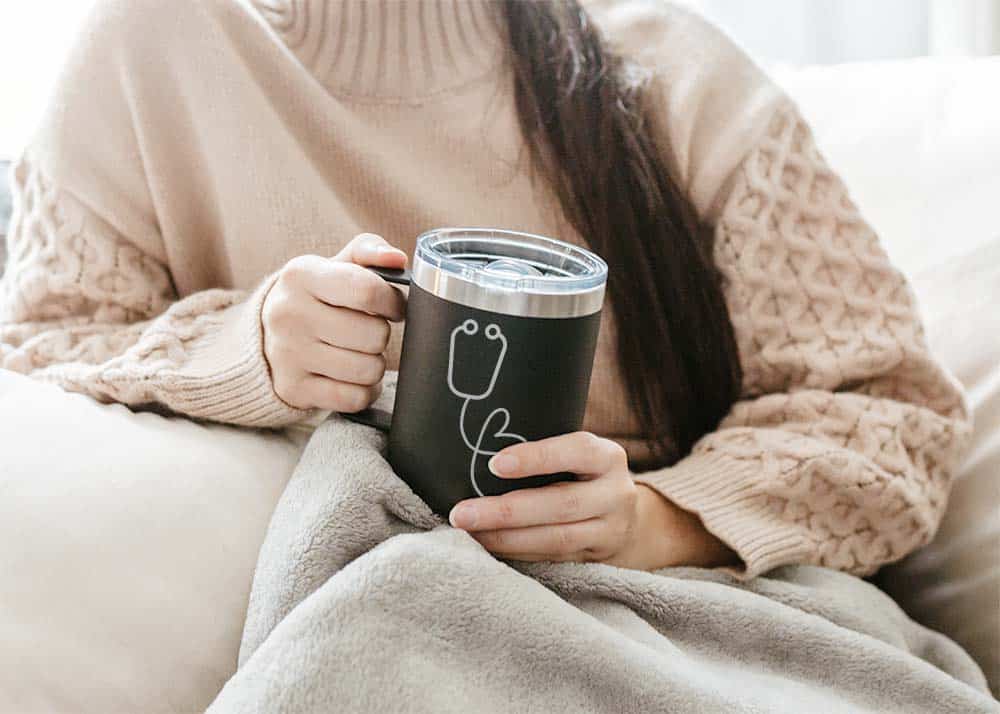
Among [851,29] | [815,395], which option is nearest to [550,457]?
[815,395]

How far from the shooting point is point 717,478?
2.45 feet

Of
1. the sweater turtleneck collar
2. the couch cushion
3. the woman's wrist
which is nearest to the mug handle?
the woman's wrist

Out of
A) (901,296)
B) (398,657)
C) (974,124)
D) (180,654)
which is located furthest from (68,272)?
(974,124)

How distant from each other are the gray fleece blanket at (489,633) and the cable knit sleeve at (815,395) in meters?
0.08

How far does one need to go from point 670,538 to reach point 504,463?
0.26m

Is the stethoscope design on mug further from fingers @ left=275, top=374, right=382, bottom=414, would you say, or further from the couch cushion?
the couch cushion

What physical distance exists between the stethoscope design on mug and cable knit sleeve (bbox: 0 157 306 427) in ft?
0.63

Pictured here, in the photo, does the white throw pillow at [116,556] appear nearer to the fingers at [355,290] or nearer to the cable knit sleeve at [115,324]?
the cable knit sleeve at [115,324]

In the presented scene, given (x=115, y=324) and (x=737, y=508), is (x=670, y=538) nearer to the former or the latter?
(x=737, y=508)

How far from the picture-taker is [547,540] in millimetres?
571

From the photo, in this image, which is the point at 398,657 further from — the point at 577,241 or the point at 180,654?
the point at 577,241

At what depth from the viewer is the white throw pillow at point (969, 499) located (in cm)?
79

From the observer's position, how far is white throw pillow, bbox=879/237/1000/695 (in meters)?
0.79

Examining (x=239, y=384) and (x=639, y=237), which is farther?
(x=639, y=237)
